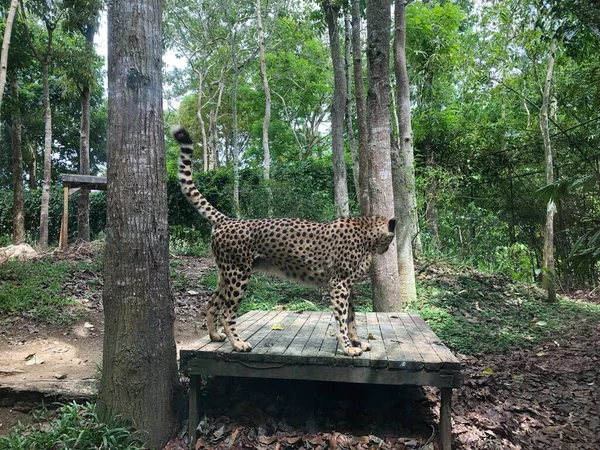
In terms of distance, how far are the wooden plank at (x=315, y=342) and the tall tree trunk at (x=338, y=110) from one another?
5266 millimetres

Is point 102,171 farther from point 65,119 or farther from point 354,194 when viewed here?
point 354,194

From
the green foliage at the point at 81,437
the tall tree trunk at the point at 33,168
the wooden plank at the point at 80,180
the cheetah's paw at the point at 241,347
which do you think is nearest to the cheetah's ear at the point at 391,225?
the cheetah's paw at the point at 241,347

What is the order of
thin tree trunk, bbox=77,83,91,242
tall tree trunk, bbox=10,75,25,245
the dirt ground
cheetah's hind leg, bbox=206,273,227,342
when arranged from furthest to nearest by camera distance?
thin tree trunk, bbox=77,83,91,242, tall tree trunk, bbox=10,75,25,245, the dirt ground, cheetah's hind leg, bbox=206,273,227,342

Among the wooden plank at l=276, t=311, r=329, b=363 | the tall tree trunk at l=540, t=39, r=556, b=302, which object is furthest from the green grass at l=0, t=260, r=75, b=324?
the tall tree trunk at l=540, t=39, r=556, b=302

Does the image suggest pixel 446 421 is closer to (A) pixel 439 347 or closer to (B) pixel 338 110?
(A) pixel 439 347

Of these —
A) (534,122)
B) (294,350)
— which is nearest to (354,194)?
(534,122)

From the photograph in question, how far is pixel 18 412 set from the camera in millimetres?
4875

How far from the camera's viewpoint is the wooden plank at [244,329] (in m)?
4.24

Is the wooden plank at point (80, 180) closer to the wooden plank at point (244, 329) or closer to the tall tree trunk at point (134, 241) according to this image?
the wooden plank at point (244, 329)

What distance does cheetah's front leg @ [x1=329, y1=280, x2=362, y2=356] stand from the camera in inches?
163

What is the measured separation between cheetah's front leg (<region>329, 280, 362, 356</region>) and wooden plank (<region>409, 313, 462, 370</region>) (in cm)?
76

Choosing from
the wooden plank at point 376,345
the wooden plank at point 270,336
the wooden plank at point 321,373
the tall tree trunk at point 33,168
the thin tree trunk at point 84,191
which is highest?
the tall tree trunk at point 33,168

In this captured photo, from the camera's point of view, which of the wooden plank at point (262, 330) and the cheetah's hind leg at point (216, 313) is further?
the cheetah's hind leg at point (216, 313)

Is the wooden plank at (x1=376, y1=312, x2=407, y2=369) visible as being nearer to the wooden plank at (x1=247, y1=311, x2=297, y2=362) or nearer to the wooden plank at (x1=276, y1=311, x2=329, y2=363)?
the wooden plank at (x1=276, y1=311, x2=329, y2=363)
